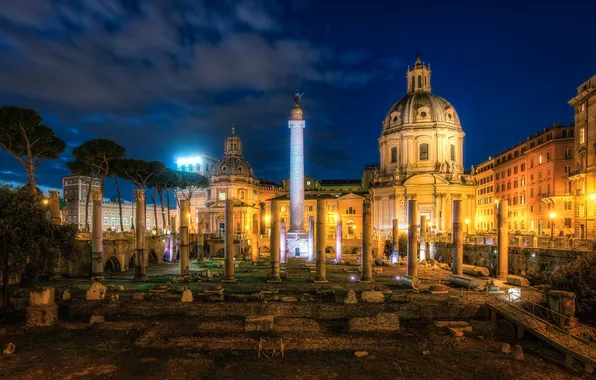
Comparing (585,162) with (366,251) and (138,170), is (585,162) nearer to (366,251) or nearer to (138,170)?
(366,251)

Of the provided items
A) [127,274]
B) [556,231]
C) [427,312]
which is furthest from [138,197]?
[556,231]

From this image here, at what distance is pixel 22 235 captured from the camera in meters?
17.3

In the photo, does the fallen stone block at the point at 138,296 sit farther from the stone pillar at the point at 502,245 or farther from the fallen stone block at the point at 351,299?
the stone pillar at the point at 502,245

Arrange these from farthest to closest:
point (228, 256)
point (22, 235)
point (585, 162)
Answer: point (585, 162)
point (228, 256)
point (22, 235)

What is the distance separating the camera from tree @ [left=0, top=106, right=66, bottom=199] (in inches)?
1129

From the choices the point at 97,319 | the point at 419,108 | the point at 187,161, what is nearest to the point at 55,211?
the point at 97,319

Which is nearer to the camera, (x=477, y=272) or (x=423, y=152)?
(x=477, y=272)

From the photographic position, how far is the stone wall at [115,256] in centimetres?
2673

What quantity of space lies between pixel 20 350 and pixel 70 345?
152 cm

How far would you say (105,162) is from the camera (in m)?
40.0

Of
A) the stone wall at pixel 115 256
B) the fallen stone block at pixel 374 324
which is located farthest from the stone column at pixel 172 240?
the fallen stone block at pixel 374 324

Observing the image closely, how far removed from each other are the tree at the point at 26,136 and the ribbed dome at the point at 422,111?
1776 inches

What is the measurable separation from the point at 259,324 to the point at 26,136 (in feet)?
81.5

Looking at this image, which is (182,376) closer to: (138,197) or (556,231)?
(138,197)
